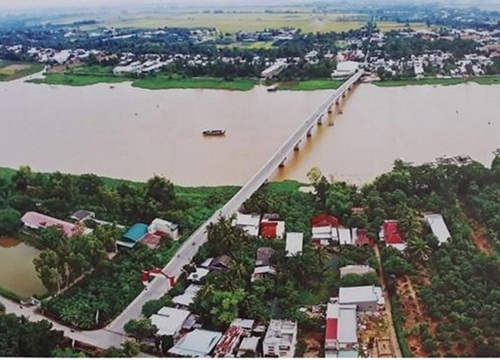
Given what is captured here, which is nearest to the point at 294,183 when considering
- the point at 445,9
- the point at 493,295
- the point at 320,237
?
the point at 320,237

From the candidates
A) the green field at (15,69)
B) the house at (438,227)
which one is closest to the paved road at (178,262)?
the house at (438,227)

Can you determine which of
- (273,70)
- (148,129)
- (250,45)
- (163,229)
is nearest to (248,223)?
(163,229)

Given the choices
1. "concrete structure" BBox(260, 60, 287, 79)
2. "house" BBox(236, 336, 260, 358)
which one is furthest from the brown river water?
"house" BBox(236, 336, 260, 358)

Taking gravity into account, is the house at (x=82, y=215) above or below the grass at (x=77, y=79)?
above

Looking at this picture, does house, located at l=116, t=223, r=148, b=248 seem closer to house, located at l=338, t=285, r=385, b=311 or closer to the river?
the river

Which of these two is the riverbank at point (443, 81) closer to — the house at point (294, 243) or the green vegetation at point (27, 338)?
Answer: the house at point (294, 243)

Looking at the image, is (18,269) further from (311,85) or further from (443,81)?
(443,81)
